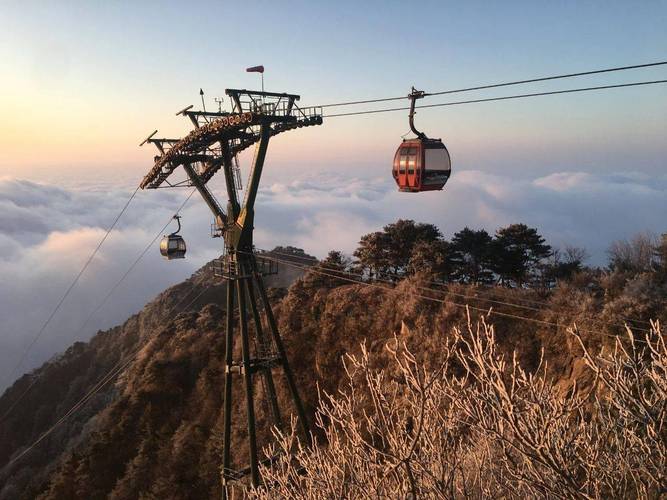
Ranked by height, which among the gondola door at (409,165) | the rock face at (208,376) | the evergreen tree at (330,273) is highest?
the gondola door at (409,165)

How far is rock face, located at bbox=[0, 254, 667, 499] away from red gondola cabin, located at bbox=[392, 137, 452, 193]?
6836 millimetres

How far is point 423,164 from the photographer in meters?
12.6

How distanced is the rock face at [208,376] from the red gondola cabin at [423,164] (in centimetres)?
684

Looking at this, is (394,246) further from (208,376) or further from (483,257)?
(208,376)

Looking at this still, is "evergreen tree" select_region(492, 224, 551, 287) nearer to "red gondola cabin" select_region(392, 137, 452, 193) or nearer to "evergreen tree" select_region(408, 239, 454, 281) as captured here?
"evergreen tree" select_region(408, 239, 454, 281)

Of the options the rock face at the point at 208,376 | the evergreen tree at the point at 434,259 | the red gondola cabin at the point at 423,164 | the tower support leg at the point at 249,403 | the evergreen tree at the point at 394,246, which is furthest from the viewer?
the evergreen tree at the point at 394,246

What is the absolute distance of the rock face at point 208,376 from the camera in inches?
805

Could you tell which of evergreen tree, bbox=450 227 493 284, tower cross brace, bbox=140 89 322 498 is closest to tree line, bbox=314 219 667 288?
evergreen tree, bbox=450 227 493 284

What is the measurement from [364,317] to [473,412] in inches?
719

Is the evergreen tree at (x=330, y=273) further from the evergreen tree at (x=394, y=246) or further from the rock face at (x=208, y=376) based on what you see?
the evergreen tree at (x=394, y=246)

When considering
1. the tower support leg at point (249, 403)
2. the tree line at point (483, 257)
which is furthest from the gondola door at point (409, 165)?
the tree line at point (483, 257)

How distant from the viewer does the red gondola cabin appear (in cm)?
1270

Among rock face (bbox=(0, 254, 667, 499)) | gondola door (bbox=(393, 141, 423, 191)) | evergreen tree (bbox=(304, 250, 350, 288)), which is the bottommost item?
rock face (bbox=(0, 254, 667, 499))

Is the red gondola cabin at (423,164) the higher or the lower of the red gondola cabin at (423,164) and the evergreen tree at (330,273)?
the higher
